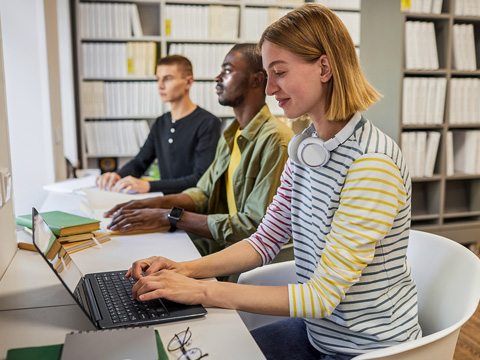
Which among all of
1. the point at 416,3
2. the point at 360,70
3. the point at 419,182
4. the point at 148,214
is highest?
the point at 416,3

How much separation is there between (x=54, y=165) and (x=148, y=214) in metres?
1.40

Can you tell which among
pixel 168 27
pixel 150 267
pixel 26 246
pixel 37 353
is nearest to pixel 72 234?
pixel 26 246

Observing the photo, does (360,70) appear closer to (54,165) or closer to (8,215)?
(8,215)

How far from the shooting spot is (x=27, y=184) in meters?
2.83

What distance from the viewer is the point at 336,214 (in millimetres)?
1081

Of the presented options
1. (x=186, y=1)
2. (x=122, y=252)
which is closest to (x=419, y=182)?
(x=186, y=1)

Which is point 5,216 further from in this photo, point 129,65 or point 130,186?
point 129,65

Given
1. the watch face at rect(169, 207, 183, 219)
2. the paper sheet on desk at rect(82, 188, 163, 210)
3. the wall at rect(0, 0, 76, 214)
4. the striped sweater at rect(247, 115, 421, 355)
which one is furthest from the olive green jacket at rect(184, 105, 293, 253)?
the wall at rect(0, 0, 76, 214)

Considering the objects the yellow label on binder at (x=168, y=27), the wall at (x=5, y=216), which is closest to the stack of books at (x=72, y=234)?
the wall at (x=5, y=216)

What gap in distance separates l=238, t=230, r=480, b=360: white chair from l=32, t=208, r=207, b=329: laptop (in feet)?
1.21

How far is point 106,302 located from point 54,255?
6.3 inches

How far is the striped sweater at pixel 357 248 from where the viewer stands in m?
1.04

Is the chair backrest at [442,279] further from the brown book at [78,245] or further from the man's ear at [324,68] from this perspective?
the brown book at [78,245]

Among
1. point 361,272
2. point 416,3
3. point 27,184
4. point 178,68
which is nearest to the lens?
point 361,272
